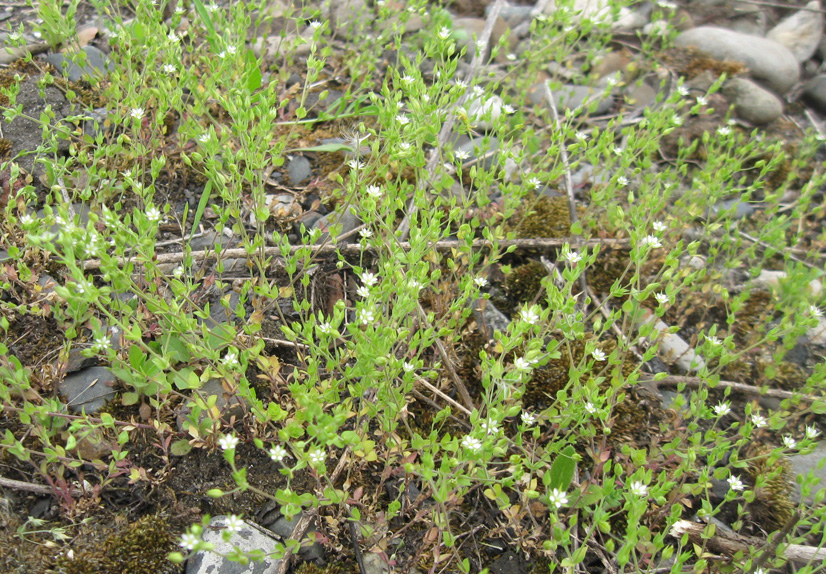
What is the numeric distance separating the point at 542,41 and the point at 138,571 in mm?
4158

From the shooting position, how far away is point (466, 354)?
10.3 feet

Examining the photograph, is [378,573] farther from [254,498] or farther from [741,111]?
[741,111]

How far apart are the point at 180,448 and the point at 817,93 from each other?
5865 millimetres

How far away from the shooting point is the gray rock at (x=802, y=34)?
584 centimetres

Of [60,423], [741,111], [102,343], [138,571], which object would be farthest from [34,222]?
[741,111]

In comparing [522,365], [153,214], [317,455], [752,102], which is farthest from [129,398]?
[752,102]

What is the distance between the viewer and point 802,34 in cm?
588

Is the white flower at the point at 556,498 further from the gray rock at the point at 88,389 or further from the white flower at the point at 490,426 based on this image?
the gray rock at the point at 88,389

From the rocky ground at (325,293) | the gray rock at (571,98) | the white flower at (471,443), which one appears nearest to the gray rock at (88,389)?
the rocky ground at (325,293)

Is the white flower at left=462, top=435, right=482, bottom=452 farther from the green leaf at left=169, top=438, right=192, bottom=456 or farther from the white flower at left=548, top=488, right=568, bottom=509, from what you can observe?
the green leaf at left=169, top=438, right=192, bottom=456

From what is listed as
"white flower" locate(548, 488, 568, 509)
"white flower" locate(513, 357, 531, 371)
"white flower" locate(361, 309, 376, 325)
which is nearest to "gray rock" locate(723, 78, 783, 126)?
"white flower" locate(513, 357, 531, 371)

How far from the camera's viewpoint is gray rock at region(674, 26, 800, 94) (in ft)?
17.5

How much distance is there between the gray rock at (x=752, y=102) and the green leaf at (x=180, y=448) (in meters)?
4.89

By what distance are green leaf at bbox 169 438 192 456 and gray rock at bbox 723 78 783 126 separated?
16.0ft
